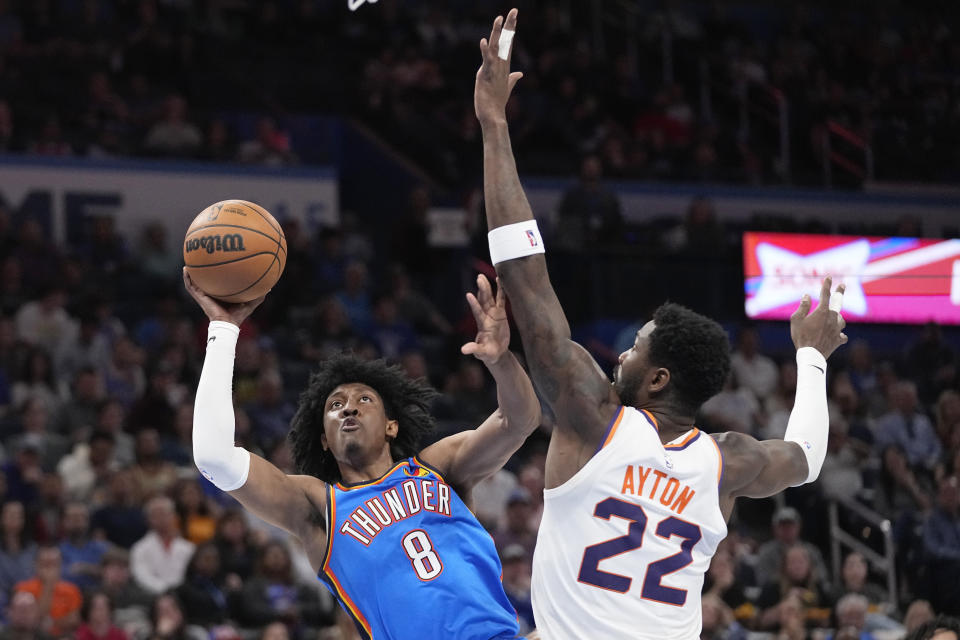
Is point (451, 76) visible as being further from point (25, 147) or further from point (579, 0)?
point (25, 147)

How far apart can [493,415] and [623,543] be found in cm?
97

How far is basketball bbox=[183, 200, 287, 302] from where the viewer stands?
5320 millimetres

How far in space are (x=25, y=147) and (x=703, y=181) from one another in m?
8.49

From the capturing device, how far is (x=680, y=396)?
4766 mm

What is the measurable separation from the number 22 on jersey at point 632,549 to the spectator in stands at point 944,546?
815cm

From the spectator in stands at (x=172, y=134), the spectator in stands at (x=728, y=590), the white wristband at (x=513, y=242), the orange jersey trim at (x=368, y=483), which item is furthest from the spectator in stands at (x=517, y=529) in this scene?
the white wristband at (x=513, y=242)

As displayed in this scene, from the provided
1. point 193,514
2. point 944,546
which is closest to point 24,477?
point 193,514

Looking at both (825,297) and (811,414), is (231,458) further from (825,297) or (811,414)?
(825,297)

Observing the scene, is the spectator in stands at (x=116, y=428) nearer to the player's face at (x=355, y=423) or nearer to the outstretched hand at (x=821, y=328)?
the player's face at (x=355, y=423)

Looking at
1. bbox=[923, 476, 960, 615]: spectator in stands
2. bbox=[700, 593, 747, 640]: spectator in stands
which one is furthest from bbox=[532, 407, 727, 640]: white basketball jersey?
bbox=[923, 476, 960, 615]: spectator in stands

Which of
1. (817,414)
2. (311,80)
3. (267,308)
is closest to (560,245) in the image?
(267,308)

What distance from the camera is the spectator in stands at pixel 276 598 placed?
10.6 m

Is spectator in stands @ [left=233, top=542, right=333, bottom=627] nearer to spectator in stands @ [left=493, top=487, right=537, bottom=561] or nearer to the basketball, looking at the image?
spectator in stands @ [left=493, top=487, right=537, bottom=561]

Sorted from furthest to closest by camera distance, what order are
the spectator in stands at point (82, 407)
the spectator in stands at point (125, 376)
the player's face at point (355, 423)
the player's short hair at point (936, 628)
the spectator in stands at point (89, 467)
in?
the spectator in stands at point (125, 376) → the spectator in stands at point (82, 407) → the spectator in stands at point (89, 467) → the player's short hair at point (936, 628) → the player's face at point (355, 423)
